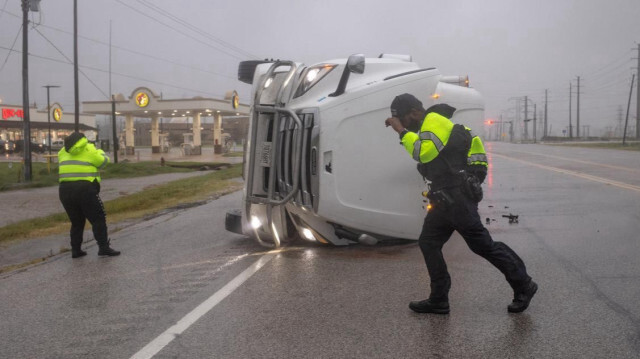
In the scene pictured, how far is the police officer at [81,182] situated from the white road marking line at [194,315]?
2261 mm

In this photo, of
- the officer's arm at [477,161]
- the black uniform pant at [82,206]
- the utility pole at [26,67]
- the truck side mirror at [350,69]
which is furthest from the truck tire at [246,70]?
the utility pole at [26,67]

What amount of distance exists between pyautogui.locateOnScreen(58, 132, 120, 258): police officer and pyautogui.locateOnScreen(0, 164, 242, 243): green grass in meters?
3.53

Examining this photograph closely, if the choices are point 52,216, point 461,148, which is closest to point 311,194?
point 461,148

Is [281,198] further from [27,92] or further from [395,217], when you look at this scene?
[27,92]

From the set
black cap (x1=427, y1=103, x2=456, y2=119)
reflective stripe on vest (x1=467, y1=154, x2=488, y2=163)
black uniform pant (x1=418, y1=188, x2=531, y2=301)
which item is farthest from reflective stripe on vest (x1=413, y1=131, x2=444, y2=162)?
reflective stripe on vest (x1=467, y1=154, x2=488, y2=163)

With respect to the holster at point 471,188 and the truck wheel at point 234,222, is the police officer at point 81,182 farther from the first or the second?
the holster at point 471,188

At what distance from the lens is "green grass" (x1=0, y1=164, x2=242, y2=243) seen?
35.7ft

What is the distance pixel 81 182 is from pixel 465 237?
4.94m

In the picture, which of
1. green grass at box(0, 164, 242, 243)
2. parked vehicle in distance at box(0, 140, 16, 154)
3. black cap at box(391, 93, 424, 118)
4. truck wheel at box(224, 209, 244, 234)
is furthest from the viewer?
parked vehicle in distance at box(0, 140, 16, 154)

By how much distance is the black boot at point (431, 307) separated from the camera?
182 inches

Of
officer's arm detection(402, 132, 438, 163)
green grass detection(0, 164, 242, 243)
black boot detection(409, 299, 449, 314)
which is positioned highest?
officer's arm detection(402, 132, 438, 163)

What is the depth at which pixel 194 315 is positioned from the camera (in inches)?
187

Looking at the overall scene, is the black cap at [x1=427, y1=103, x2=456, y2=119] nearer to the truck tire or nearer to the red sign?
the truck tire

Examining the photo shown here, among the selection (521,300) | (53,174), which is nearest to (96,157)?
(521,300)
